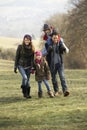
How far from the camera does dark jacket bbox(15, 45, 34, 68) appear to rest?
14.5 metres

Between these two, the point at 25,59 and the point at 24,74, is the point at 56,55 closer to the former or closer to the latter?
the point at 25,59

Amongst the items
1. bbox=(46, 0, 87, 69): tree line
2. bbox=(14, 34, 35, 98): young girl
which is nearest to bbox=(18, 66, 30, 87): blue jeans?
bbox=(14, 34, 35, 98): young girl

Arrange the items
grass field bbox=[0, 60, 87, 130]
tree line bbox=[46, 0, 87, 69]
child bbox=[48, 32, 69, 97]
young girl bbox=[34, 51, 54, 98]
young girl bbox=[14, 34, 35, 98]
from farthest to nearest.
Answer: tree line bbox=[46, 0, 87, 69]
young girl bbox=[34, 51, 54, 98]
young girl bbox=[14, 34, 35, 98]
child bbox=[48, 32, 69, 97]
grass field bbox=[0, 60, 87, 130]

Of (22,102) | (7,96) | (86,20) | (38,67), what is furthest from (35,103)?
(86,20)

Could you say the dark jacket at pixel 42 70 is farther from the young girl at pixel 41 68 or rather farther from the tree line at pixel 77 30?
the tree line at pixel 77 30

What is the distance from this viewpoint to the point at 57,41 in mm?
14289

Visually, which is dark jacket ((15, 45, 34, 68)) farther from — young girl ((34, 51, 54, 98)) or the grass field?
the grass field

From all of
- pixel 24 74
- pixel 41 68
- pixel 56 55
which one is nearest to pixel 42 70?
pixel 41 68

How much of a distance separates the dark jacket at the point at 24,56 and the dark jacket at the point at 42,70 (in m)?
0.23

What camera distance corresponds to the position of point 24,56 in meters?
14.6

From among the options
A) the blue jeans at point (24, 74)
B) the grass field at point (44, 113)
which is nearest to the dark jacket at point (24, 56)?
the blue jeans at point (24, 74)

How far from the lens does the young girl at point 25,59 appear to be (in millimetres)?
14445

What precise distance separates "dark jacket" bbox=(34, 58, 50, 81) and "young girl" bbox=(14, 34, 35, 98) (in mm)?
229

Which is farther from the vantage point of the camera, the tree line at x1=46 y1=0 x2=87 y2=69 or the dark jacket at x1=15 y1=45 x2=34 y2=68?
the tree line at x1=46 y1=0 x2=87 y2=69
